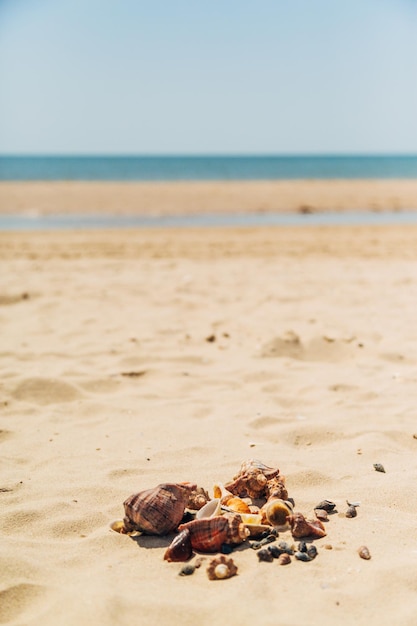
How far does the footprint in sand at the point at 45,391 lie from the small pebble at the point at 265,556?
189 centimetres

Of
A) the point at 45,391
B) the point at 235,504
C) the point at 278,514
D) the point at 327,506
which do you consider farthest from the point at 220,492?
the point at 45,391

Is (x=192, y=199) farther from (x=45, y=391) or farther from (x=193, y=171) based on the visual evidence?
(x=193, y=171)

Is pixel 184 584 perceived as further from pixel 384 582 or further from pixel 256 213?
pixel 256 213

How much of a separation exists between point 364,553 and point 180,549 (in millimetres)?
578

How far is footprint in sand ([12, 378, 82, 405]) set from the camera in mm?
3670

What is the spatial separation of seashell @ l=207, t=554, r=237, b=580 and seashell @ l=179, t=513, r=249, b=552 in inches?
4.6

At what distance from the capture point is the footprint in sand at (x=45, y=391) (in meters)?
3.67

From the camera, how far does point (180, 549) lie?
2.06 m

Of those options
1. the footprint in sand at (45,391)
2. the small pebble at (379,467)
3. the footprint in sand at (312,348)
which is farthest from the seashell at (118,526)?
the footprint in sand at (312,348)

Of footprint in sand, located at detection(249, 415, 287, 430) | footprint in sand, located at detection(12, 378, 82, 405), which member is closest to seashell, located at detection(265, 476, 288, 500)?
footprint in sand, located at detection(249, 415, 287, 430)

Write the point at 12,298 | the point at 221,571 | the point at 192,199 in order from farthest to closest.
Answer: the point at 192,199, the point at 12,298, the point at 221,571

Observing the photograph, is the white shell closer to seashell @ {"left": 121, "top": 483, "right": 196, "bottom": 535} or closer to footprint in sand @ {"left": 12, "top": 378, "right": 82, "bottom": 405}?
seashell @ {"left": 121, "top": 483, "right": 196, "bottom": 535}

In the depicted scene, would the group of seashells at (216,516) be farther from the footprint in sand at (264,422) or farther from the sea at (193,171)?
the sea at (193,171)

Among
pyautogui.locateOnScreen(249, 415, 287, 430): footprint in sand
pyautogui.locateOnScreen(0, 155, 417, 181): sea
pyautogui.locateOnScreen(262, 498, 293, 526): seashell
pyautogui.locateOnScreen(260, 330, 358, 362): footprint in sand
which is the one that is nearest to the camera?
pyautogui.locateOnScreen(262, 498, 293, 526): seashell
